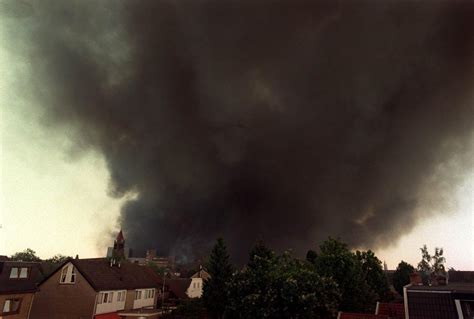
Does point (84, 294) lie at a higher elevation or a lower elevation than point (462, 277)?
lower

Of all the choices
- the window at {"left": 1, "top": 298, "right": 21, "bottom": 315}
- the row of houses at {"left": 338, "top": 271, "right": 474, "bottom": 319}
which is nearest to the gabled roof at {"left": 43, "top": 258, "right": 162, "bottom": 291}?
the window at {"left": 1, "top": 298, "right": 21, "bottom": 315}

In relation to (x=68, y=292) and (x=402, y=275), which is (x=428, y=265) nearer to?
(x=402, y=275)

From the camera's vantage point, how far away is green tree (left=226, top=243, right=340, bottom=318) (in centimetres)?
2619

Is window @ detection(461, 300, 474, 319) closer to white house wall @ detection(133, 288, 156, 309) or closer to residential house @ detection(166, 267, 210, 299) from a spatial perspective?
white house wall @ detection(133, 288, 156, 309)

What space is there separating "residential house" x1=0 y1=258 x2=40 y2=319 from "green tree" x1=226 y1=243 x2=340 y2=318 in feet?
97.0

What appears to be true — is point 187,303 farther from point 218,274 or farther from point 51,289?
point 51,289

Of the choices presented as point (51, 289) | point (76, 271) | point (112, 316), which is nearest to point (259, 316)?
point (112, 316)

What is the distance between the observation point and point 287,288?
26.7 metres

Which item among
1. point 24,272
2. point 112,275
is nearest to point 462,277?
point 112,275

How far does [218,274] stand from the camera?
46.5m

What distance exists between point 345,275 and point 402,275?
147 ft

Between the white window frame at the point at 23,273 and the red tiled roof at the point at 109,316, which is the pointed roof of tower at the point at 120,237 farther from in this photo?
the red tiled roof at the point at 109,316

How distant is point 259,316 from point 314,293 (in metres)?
5.49

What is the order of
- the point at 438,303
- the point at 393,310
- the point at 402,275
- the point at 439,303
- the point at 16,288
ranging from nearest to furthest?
the point at 439,303, the point at 438,303, the point at 393,310, the point at 16,288, the point at 402,275
